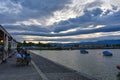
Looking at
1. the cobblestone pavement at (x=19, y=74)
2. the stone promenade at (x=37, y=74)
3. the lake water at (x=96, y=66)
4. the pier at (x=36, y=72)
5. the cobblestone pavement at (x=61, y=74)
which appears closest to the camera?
the cobblestone pavement at (x=19, y=74)

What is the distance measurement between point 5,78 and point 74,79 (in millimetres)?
4401

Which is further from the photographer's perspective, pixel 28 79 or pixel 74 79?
pixel 74 79

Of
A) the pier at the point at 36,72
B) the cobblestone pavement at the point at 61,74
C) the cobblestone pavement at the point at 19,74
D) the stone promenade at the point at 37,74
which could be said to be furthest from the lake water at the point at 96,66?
the cobblestone pavement at the point at 19,74

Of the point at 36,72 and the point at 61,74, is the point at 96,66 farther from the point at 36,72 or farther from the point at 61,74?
the point at 61,74

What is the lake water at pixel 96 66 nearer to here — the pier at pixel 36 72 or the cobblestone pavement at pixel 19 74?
the pier at pixel 36 72

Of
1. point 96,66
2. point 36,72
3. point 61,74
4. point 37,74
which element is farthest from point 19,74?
point 96,66

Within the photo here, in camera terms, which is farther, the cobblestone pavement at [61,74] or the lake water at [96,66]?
the lake water at [96,66]

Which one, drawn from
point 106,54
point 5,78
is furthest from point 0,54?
point 106,54

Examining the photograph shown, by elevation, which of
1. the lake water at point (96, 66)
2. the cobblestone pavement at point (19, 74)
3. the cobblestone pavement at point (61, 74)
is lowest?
the lake water at point (96, 66)

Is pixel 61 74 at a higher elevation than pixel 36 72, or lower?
lower

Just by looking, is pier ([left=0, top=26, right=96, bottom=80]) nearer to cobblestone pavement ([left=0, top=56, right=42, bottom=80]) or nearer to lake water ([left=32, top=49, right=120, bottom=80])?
cobblestone pavement ([left=0, top=56, right=42, bottom=80])

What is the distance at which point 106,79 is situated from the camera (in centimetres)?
2625

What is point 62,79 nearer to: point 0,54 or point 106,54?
point 0,54

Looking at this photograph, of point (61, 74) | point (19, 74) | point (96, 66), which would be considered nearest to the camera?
point (19, 74)
